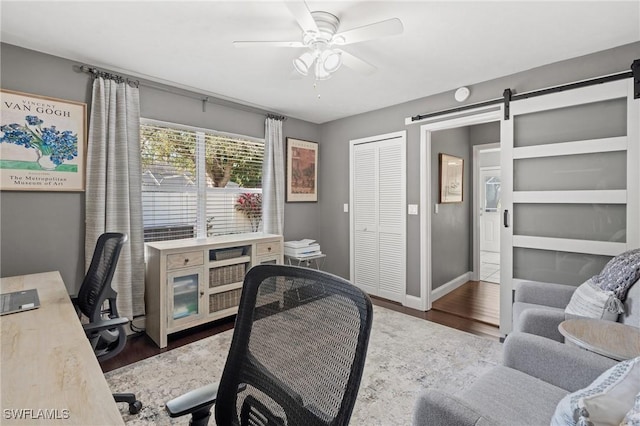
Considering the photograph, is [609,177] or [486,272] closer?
[609,177]

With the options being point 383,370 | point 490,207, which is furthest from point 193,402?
point 490,207

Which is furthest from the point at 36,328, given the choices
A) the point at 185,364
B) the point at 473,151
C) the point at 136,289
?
the point at 473,151

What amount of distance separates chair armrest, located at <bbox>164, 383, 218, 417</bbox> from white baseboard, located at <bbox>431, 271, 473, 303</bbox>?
3.52 meters

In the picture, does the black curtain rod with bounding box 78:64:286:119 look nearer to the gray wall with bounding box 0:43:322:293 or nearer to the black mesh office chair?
the gray wall with bounding box 0:43:322:293

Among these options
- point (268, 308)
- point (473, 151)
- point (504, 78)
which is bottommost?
point (268, 308)

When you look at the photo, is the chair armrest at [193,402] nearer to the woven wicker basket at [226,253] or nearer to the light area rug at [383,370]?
the light area rug at [383,370]

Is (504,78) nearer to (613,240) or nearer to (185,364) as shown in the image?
(613,240)

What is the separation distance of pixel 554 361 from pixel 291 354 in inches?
50.5

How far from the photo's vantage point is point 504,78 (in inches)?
117

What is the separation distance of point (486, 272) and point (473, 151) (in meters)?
2.20

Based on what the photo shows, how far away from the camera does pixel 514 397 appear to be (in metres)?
1.29

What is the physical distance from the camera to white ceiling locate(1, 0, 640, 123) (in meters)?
1.91

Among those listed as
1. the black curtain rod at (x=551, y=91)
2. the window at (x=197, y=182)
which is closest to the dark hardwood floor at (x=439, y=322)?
the window at (x=197, y=182)

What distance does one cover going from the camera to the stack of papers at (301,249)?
156 inches
